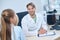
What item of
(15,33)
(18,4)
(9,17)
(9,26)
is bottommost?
(15,33)

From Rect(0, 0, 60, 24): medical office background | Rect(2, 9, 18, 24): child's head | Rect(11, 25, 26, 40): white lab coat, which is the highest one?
Rect(0, 0, 60, 24): medical office background

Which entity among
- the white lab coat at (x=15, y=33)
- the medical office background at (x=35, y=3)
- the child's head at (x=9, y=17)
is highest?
the medical office background at (x=35, y=3)

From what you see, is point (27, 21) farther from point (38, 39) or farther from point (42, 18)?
point (38, 39)

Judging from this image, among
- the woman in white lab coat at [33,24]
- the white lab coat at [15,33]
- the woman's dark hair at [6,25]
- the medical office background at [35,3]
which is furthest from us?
the medical office background at [35,3]

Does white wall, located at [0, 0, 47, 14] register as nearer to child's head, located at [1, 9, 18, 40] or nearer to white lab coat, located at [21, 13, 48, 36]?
white lab coat, located at [21, 13, 48, 36]

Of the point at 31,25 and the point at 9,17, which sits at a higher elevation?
the point at 9,17

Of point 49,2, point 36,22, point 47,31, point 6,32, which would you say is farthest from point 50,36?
point 49,2

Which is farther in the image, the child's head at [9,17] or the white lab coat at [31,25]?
the white lab coat at [31,25]

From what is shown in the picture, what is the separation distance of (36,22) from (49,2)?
91 centimetres

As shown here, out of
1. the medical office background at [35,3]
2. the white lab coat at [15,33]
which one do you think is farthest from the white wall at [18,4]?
the white lab coat at [15,33]

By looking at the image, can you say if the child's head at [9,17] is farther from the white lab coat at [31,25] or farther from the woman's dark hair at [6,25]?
the white lab coat at [31,25]

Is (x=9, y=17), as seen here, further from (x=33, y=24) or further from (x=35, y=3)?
(x=35, y=3)

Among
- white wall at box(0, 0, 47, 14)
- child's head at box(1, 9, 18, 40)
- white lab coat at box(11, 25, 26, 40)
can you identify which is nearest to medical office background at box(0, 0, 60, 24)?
white wall at box(0, 0, 47, 14)

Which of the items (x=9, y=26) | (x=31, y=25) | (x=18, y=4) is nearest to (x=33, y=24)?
(x=31, y=25)
